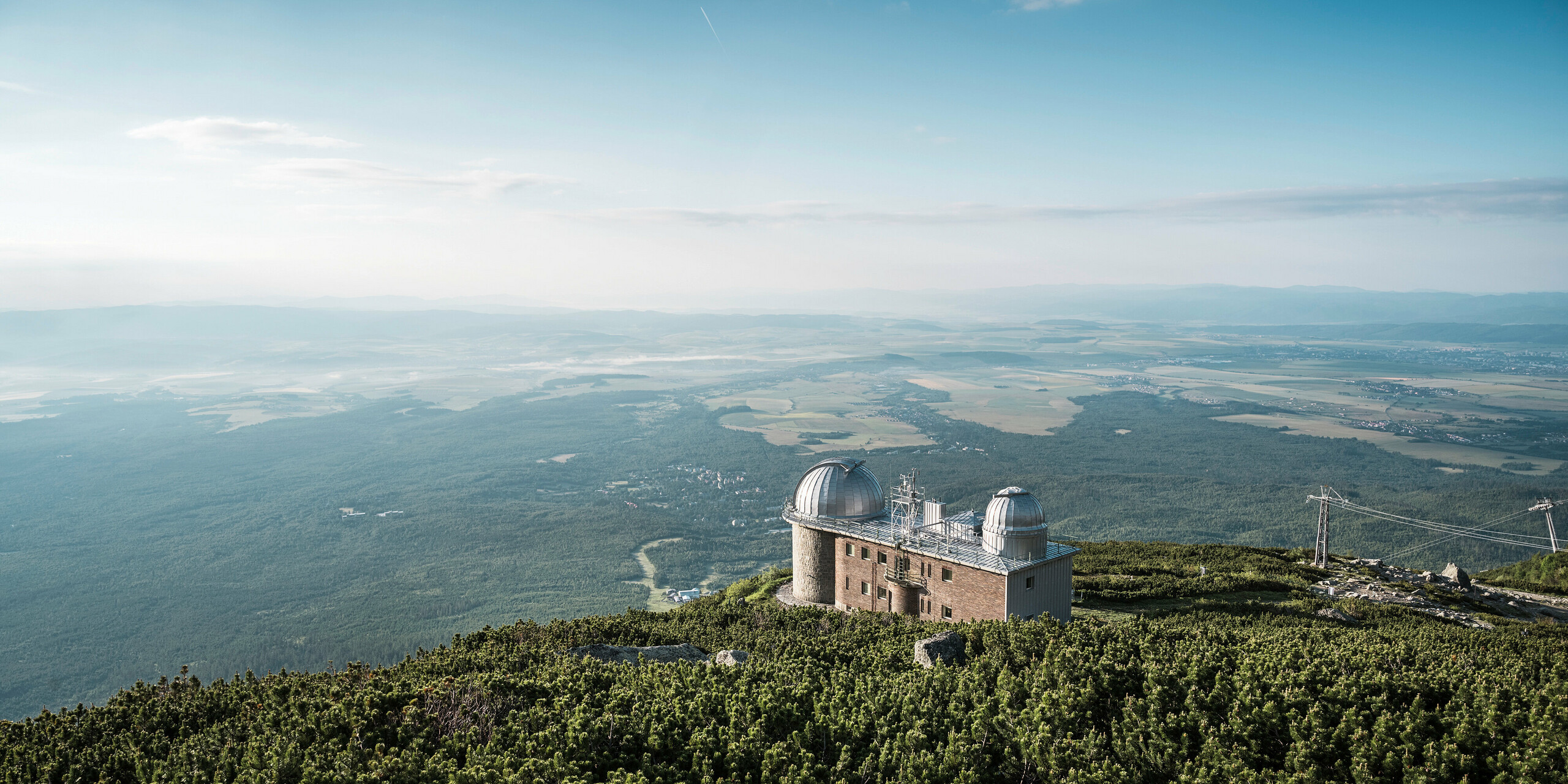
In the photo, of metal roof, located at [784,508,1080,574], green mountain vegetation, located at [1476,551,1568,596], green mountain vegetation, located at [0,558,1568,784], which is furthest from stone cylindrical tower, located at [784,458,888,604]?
green mountain vegetation, located at [1476,551,1568,596]

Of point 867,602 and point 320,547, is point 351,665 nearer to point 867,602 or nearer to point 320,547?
point 867,602

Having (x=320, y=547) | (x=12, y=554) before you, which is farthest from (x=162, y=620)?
(x=12, y=554)

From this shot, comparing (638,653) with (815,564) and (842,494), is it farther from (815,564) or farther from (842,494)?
(842,494)

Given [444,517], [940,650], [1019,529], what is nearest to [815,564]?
[1019,529]

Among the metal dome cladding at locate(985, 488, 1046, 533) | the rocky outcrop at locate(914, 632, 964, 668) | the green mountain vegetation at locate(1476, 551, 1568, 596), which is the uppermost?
the metal dome cladding at locate(985, 488, 1046, 533)

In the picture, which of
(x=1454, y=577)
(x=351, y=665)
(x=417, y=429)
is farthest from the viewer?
(x=417, y=429)

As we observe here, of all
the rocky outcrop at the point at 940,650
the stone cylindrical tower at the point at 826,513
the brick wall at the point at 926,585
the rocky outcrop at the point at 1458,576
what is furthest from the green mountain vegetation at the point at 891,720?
the rocky outcrop at the point at 1458,576

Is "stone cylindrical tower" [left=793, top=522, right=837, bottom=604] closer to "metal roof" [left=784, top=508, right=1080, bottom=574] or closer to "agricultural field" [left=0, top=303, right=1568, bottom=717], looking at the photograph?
"metal roof" [left=784, top=508, right=1080, bottom=574]
